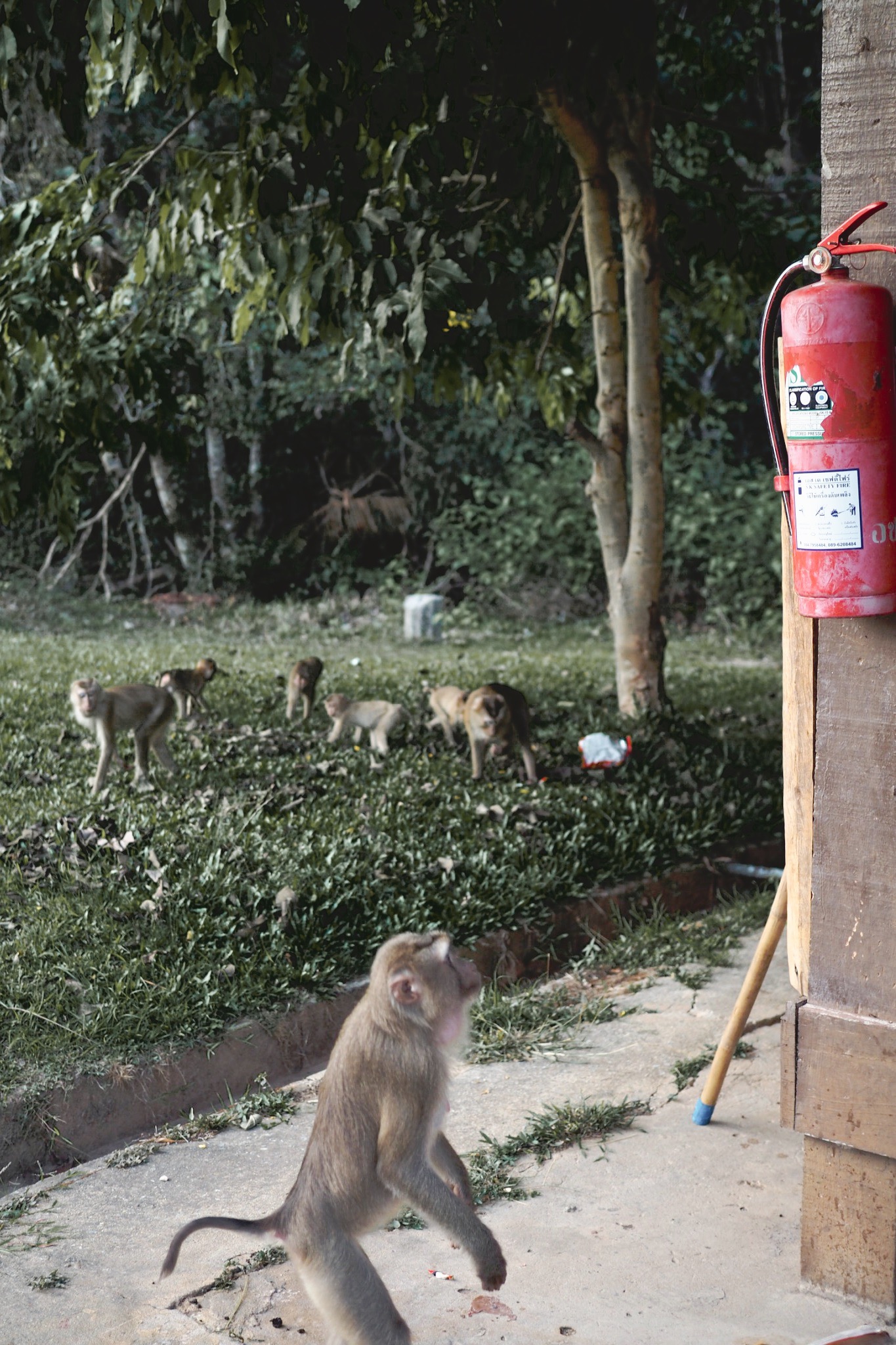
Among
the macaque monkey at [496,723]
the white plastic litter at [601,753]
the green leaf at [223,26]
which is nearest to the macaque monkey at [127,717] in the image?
the macaque monkey at [496,723]

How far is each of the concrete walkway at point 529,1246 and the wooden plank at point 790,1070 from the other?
408 mm

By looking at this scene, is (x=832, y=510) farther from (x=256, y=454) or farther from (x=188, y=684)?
(x=256, y=454)

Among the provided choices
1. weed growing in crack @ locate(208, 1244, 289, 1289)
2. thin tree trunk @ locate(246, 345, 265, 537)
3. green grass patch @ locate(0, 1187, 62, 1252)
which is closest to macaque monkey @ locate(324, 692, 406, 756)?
green grass patch @ locate(0, 1187, 62, 1252)

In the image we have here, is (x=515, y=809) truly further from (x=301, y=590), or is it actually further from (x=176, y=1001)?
(x=301, y=590)

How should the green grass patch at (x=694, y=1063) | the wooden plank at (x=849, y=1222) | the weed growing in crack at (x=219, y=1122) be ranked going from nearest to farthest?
1. the wooden plank at (x=849, y=1222)
2. the weed growing in crack at (x=219, y=1122)
3. the green grass patch at (x=694, y=1063)

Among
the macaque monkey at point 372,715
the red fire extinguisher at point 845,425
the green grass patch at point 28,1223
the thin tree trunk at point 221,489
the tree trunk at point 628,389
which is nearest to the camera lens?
the red fire extinguisher at point 845,425

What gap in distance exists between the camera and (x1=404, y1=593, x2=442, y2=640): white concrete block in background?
14258 mm

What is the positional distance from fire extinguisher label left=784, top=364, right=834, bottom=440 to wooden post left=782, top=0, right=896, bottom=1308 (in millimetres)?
288

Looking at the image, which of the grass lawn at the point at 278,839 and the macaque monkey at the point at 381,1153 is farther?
the grass lawn at the point at 278,839

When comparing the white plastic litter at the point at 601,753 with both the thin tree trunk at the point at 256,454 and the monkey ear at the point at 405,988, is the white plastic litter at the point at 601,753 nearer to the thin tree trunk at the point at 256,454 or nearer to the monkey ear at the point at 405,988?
the monkey ear at the point at 405,988

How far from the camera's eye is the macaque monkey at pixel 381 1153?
2.54m

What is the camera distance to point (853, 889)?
2.89 meters

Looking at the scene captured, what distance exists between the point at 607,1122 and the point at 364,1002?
1476 millimetres

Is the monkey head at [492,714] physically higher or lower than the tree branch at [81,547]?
lower
